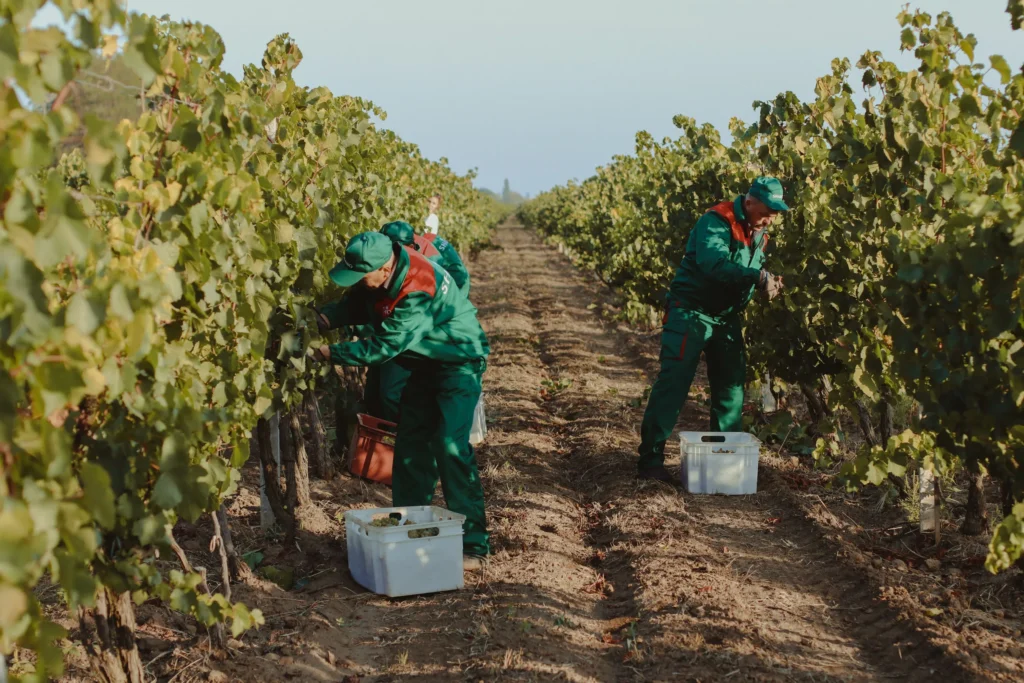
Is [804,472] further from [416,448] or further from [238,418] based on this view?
Answer: [238,418]

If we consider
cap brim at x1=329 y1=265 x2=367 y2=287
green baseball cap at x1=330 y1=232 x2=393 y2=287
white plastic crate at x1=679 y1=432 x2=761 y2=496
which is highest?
green baseball cap at x1=330 y1=232 x2=393 y2=287

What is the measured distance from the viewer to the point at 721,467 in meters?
5.76

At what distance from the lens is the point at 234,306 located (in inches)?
135

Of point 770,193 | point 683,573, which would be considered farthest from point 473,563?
point 770,193

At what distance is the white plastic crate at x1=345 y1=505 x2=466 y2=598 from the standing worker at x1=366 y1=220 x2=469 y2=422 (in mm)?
1351

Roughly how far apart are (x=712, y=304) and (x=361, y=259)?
2542 millimetres

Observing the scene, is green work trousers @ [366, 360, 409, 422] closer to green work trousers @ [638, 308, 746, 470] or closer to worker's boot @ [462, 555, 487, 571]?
worker's boot @ [462, 555, 487, 571]

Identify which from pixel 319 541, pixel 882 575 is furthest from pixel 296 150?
pixel 882 575

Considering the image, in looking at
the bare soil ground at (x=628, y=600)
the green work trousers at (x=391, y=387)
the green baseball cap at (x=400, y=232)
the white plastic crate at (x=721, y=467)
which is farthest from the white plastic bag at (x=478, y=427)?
the green baseball cap at (x=400, y=232)

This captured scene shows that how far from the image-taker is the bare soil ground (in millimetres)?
3633

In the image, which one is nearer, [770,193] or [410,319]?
[410,319]

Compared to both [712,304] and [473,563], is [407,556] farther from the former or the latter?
[712,304]

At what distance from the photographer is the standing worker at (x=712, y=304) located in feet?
18.5

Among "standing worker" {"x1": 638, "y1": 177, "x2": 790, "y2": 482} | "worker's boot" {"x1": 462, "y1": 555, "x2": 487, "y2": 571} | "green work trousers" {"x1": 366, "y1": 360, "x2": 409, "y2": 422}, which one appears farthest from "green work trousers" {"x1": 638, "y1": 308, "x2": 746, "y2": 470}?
"worker's boot" {"x1": 462, "y1": 555, "x2": 487, "y2": 571}
